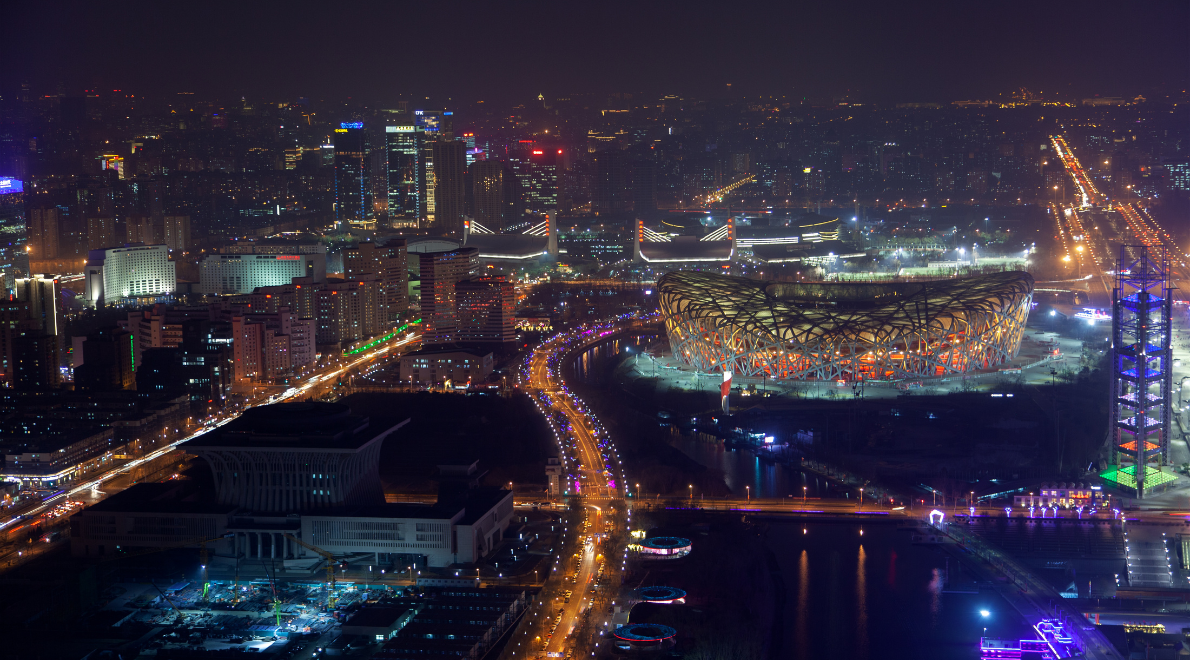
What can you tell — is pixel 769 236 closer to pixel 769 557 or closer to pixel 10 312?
pixel 10 312

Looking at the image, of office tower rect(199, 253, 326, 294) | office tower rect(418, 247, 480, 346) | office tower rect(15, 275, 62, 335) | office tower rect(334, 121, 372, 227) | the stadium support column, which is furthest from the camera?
office tower rect(334, 121, 372, 227)

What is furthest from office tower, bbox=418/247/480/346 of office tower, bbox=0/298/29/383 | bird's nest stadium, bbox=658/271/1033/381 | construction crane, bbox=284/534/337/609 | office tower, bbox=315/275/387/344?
construction crane, bbox=284/534/337/609

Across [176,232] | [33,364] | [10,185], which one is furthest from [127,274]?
[33,364]

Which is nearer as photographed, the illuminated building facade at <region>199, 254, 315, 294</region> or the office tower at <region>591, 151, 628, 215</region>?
the illuminated building facade at <region>199, 254, 315, 294</region>

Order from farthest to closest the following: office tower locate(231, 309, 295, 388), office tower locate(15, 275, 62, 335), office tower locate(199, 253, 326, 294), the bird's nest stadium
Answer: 1. office tower locate(199, 253, 326, 294)
2. office tower locate(15, 275, 62, 335)
3. office tower locate(231, 309, 295, 388)
4. the bird's nest stadium

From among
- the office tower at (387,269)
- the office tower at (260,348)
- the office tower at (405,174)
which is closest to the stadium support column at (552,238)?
the office tower at (405,174)

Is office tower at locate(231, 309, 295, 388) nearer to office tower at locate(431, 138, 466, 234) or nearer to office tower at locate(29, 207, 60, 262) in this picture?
office tower at locate(29, 207, 60, 262)
